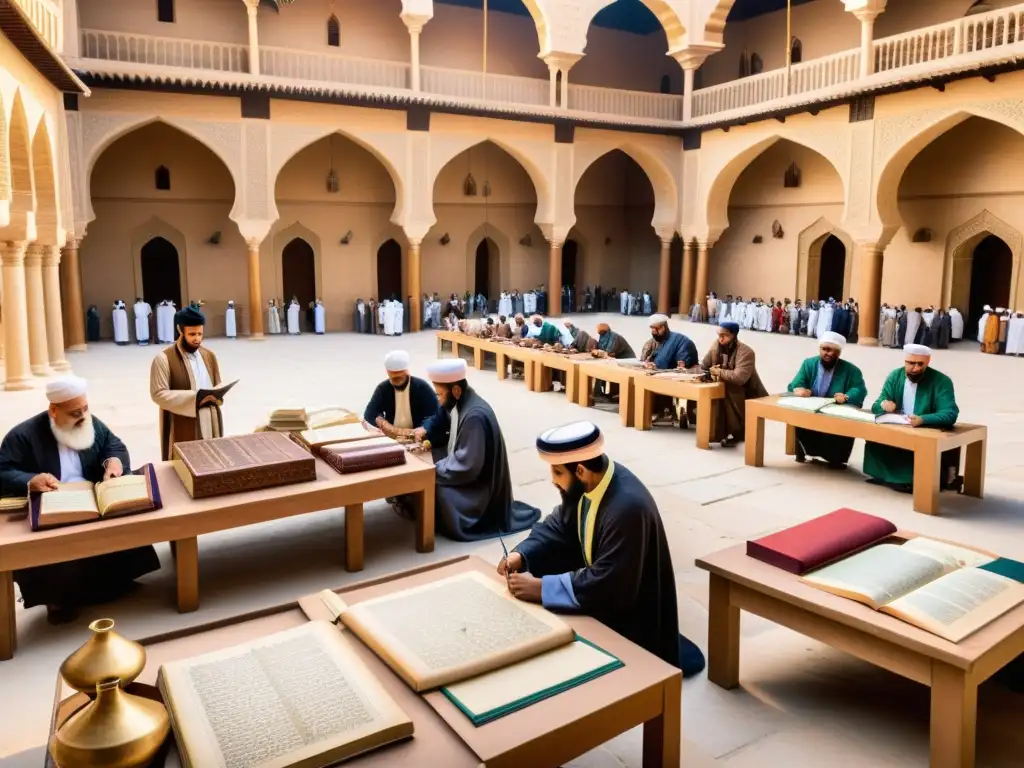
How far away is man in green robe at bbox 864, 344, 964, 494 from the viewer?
6.11 meters

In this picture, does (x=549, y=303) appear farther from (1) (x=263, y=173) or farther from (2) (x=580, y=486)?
(2) (x=580, y=486)

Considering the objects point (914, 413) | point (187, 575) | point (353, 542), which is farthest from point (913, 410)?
point (187, 575)

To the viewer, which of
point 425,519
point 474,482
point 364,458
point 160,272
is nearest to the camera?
point 364,458

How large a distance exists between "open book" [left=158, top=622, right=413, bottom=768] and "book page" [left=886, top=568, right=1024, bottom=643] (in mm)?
1843

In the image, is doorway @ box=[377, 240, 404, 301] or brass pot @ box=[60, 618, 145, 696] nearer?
brass pot @ box=[60, 618, 145, 696]

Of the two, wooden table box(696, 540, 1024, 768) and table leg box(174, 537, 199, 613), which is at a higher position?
wooden table box(696, 540, 1024, 768)

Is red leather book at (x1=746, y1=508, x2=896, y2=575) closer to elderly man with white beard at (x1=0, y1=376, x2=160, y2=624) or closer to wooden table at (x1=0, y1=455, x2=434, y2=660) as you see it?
wooden table at (x1=0, y1=455, x2=434, y2=660)

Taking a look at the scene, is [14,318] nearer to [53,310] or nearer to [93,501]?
[53,310]

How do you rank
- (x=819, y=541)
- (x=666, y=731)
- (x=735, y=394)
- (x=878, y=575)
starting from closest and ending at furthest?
1. (x=666, y=731)
2. (x=878, y=575)
3. (x=819, y=541)
4. (x=735, y=394)

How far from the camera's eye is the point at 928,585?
3105 mm

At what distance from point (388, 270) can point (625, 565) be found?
20.3m

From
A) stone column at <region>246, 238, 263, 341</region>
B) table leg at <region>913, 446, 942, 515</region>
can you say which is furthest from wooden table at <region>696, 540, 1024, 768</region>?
stone column at <region>246, 238, 263, 341</region>

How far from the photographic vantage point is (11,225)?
10.6 meters

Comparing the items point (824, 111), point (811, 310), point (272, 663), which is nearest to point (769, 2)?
point (824, 111)
